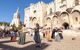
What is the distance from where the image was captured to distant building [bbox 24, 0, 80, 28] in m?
42.1

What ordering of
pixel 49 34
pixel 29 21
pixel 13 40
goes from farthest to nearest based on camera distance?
pixel 29 21 < pixel 49 34 < pixel 13 40

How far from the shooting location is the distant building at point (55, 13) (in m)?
42.1

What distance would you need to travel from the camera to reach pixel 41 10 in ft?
184

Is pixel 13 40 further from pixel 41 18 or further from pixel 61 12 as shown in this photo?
pixel 41 18

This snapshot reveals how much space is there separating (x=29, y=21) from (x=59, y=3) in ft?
49.2

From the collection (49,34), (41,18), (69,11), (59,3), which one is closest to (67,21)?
(69,11)

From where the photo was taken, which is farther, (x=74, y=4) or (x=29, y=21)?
(x=29, y=21)

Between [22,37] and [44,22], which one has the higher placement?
[44,22]

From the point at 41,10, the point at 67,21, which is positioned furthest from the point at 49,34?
the point at 41,10

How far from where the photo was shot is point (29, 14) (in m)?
61.3

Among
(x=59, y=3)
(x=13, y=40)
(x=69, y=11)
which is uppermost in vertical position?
(x=59, y=3)

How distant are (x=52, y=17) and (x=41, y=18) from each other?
23.9 ft

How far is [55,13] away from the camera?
47.1 m

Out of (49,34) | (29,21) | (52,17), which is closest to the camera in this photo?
(49,34)
